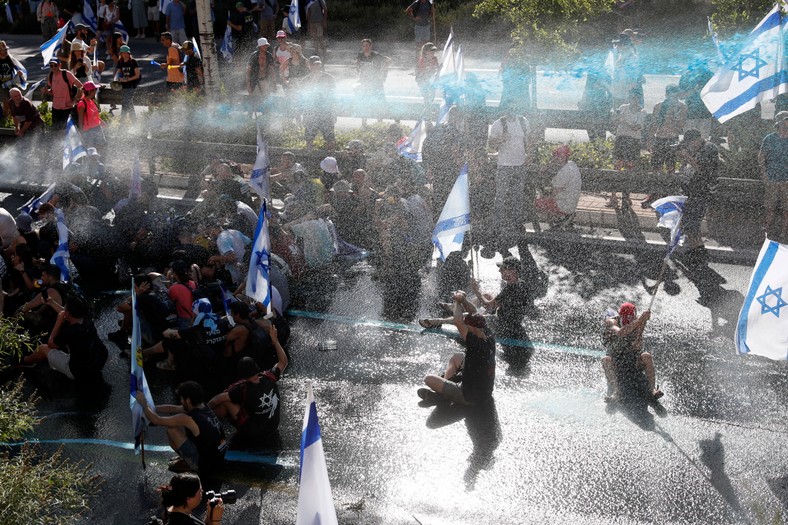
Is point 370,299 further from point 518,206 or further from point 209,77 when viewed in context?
point 209,77

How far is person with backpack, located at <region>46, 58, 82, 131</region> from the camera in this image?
1619cm

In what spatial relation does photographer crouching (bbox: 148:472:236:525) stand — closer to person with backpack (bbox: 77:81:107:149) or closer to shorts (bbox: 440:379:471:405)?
shorts (bbox: 440:379:471:405)

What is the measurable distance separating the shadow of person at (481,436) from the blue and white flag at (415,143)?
16.6 ft

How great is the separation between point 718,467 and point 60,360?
6.86 meters

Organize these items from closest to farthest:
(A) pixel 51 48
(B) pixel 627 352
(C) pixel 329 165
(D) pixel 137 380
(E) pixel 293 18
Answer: (D) pixel 137 380, (B) pixel 627 352, (C) pixel 329 165, (A) pixel 51 48, (E) pixel 293 18

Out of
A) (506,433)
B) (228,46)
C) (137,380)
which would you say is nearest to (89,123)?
(228,46)

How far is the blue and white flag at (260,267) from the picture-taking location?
9.12 metres

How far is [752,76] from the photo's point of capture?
1110cm

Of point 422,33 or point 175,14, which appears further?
point 175,14

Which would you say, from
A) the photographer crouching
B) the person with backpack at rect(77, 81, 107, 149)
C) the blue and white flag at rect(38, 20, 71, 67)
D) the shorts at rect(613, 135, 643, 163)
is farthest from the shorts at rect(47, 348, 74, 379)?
the shorts at rect(613, 135, 643, 163)

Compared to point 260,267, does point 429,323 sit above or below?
below

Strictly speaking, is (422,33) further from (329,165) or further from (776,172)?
(776,172)

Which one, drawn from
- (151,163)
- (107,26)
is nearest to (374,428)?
(151,163)

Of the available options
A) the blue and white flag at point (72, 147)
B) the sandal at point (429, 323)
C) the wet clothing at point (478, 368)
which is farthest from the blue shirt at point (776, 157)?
the blue and white flag at point (72, 147)
